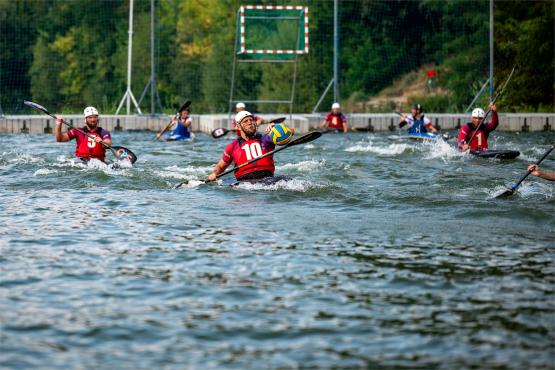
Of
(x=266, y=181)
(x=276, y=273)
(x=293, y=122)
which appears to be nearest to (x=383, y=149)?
(x=293, y=122)

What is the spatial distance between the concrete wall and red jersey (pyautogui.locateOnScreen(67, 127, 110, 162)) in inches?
372

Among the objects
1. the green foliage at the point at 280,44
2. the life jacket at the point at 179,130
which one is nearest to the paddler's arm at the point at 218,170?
the life jacket at the point at 179,130

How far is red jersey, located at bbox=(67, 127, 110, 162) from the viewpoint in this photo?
54.1 ft

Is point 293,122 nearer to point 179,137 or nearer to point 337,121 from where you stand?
point 337,121

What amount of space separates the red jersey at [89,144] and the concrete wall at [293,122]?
9445 mm

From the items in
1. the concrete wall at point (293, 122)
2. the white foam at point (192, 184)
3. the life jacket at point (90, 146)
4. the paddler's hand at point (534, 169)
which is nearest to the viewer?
the paddler's hand at point (534, 169)

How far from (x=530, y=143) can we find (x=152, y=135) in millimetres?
9229

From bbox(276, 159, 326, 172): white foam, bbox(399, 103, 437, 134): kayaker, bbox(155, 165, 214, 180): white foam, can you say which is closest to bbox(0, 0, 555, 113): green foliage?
bbox(399, 103, 437, 134): kayaker

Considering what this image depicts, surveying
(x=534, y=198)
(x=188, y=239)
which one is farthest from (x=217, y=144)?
(x=188, y=239)

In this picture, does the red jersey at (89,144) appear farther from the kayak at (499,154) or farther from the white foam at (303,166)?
the kayak at (499,154)

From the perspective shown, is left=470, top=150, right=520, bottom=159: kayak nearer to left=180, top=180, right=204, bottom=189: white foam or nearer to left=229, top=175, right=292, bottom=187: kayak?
left=229, top=175, right=292, bottom=187: kayak

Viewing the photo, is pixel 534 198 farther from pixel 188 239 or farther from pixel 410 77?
pixel 410 77

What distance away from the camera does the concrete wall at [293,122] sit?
26453 mm

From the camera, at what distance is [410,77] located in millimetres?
40875
